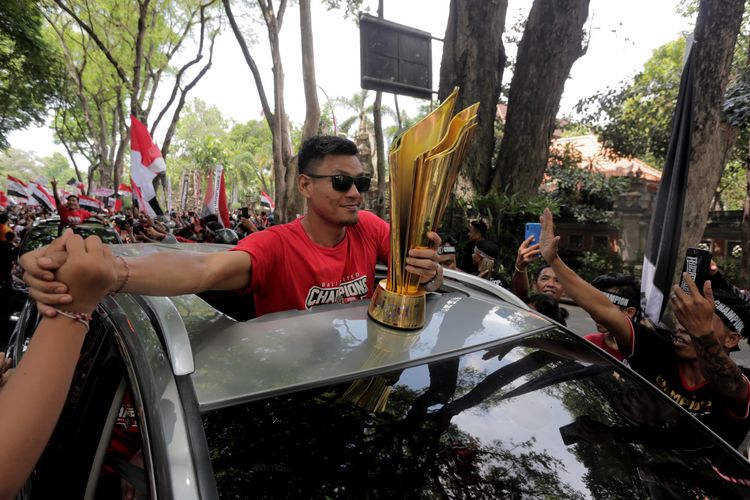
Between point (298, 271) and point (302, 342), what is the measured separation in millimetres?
760

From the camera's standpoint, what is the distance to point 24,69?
1480cm

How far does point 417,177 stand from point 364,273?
3.11 ft

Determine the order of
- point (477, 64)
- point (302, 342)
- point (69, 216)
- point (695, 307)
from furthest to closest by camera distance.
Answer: point (69, 216) → point (477, 64) → point (695, 307) → point (302, 342)

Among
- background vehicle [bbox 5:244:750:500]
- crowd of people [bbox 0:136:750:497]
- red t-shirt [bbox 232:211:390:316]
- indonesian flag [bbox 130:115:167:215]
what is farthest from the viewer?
indonesian flag [bbox 130:115:167:215]

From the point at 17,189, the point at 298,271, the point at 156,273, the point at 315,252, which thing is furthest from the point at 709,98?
the point at 17,189

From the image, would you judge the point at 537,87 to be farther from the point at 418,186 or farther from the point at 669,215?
the point at 418,186

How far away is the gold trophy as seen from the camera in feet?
4.46

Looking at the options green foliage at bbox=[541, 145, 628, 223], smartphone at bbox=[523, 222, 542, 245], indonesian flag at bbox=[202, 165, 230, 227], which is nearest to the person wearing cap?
smartphone at bbox=[523, 222, 542, 245]

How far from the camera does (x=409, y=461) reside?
3.59ft

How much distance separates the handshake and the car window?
0.36m

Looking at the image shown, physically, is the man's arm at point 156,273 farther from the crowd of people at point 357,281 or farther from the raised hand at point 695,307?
the raised hand at point 695,307

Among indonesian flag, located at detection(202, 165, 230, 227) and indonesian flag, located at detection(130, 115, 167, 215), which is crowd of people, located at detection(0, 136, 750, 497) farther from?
indonesian flag, located at detection(202, 165, 230, 227)

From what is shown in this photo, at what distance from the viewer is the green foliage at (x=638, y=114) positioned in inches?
412

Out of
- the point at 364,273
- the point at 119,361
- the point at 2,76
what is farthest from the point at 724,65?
the point at 2,76
